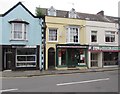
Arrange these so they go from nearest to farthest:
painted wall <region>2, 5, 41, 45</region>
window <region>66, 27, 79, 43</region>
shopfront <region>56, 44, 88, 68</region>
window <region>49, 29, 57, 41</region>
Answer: painted wall <region>2, 5, 41, 45</region>, window <region>49, 29, 57, 41</region>, shopfront <region>56, 44, 88, 68</region>, window <region>66, 27, 79, 43</region>

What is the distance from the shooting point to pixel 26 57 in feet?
93.1

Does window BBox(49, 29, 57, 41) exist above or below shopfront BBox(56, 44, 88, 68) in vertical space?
above

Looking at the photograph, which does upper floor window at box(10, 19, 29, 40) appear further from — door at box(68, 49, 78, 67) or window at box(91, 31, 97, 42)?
window at box(91, 31, 97, 42)

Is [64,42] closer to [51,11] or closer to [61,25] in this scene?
[61,25]

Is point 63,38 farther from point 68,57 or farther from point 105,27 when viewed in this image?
point 105,27

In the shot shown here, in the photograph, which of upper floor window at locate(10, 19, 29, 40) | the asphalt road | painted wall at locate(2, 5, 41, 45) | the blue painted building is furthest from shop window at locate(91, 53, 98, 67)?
the asphalt road

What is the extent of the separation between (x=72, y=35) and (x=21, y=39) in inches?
272

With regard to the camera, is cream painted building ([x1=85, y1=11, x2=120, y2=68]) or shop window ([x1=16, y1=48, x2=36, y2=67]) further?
cream painted building ([x1=85, y1=11, x2=120, y2=68])

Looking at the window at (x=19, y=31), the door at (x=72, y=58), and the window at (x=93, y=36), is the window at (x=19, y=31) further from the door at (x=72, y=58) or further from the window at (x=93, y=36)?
the window at (x=93, y=36)

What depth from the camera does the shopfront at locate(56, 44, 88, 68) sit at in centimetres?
2987

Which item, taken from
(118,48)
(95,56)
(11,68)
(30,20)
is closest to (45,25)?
(30,20)

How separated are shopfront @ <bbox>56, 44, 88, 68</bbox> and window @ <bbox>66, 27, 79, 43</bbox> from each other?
0.80m

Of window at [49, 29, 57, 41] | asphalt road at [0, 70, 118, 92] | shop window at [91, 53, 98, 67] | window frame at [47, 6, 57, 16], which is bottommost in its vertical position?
asphalt road at [0, 70, 118, 92]

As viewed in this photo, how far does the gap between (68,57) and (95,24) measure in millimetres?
6052
